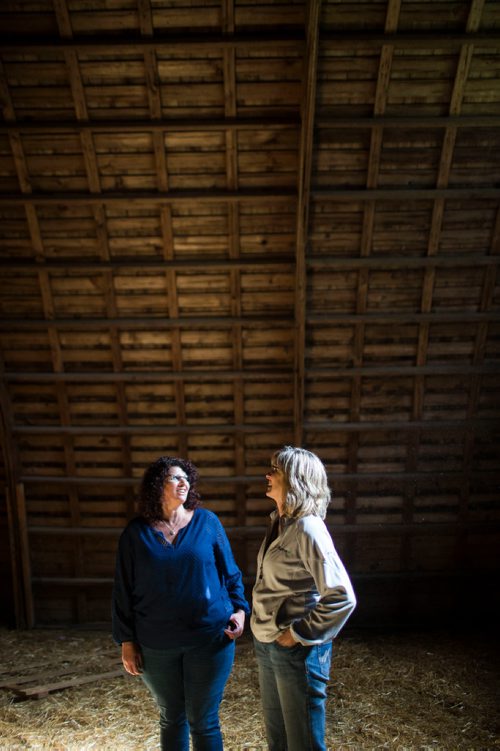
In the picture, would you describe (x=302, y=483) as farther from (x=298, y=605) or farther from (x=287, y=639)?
(x=287, y=639)

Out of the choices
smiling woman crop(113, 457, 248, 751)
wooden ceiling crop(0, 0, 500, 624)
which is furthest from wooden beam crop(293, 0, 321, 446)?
smiling woman crop(113, 457, 248, 751)

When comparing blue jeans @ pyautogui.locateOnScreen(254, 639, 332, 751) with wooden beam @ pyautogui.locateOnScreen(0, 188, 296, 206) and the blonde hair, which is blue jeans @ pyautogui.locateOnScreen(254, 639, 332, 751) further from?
wooden beam @ pyautogui.locateOnScreen(0, 188, 296, 206)

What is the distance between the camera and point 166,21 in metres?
4.79

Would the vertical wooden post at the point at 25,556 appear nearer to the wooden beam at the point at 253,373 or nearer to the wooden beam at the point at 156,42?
the wooden beam at the point at 253,373

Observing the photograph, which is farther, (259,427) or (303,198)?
(259,427)

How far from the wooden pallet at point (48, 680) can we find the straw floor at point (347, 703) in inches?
2.5

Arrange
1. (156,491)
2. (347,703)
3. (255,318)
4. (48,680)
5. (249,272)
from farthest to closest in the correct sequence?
(255,318)
(249,272)
(48,680)
(347,703)
(156,491)

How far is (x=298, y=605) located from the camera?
8.14 feet

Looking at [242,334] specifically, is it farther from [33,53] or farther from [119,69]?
[33,53]

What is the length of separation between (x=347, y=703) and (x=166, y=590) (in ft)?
10.9

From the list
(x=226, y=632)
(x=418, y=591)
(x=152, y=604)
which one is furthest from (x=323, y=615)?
(x=418, y=591)

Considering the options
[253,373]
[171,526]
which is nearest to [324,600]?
[171,526]

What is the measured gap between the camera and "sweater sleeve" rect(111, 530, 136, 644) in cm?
283

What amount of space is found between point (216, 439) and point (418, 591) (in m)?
3.48
